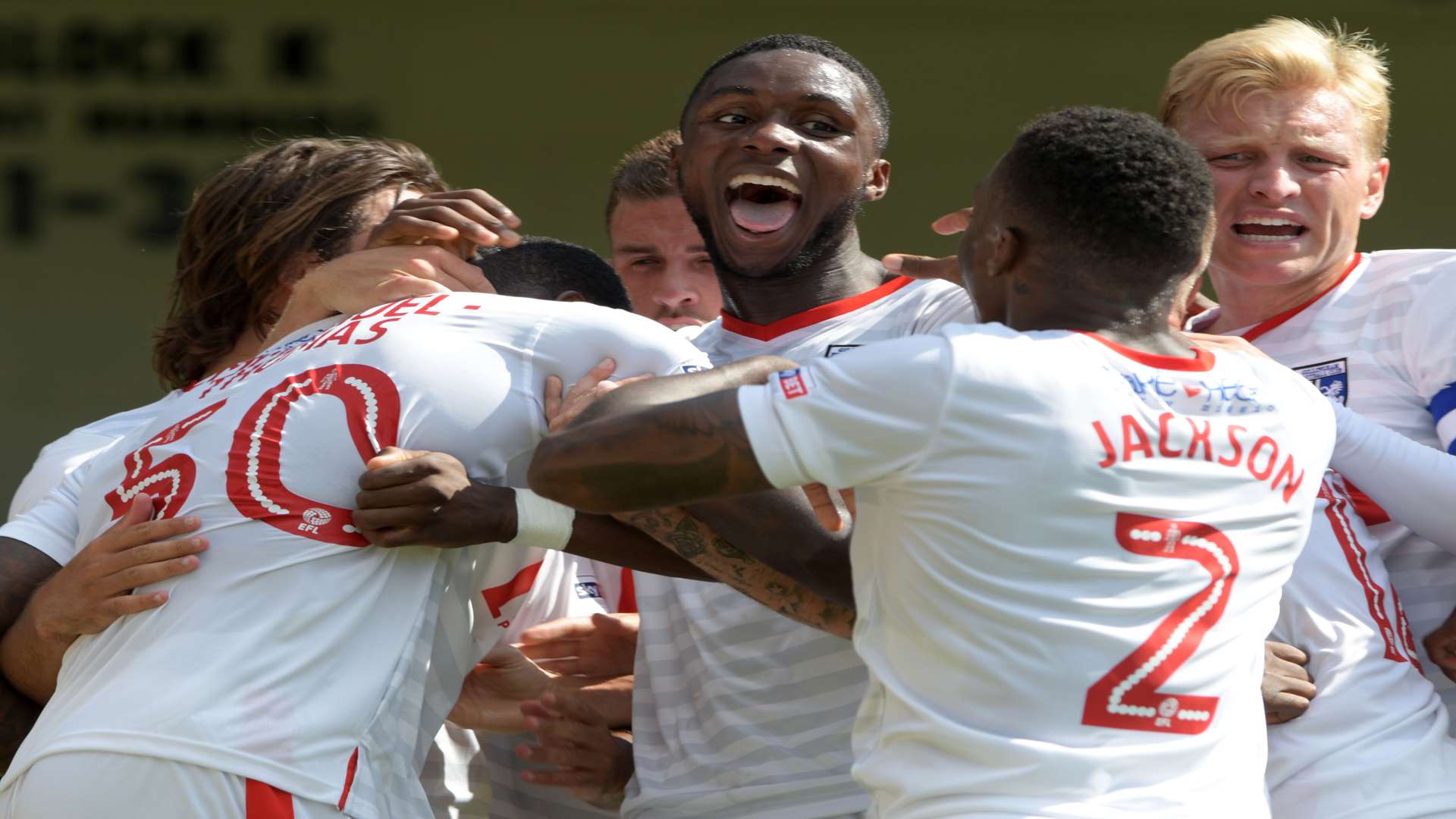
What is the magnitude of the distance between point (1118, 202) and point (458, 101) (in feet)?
16.1

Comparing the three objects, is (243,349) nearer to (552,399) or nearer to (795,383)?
(552,399)

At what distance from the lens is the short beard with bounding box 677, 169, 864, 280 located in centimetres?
304

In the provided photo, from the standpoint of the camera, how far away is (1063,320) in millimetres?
2016

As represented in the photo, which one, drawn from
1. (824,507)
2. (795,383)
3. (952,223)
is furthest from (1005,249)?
(952,223)

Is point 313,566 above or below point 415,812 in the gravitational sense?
above

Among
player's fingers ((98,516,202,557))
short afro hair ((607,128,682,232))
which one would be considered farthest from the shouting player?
short afro hair ((607,128,682,232))

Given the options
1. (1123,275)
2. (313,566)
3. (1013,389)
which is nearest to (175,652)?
(313,566)

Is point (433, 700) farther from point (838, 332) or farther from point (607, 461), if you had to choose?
point (838, 332)

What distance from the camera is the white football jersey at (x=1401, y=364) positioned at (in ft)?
8.46

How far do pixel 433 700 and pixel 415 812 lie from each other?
0.54ft

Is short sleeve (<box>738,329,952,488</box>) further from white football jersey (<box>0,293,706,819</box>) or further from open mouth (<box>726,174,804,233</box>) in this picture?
open mouth (<box>726,174,804,233</box>)

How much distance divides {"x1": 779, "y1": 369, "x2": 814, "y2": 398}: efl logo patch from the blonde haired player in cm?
93

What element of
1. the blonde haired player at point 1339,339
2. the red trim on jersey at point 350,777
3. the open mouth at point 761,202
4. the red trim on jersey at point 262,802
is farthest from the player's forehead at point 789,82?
the red trim on jersey at point 262,802

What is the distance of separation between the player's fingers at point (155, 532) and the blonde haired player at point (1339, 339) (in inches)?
60.1
